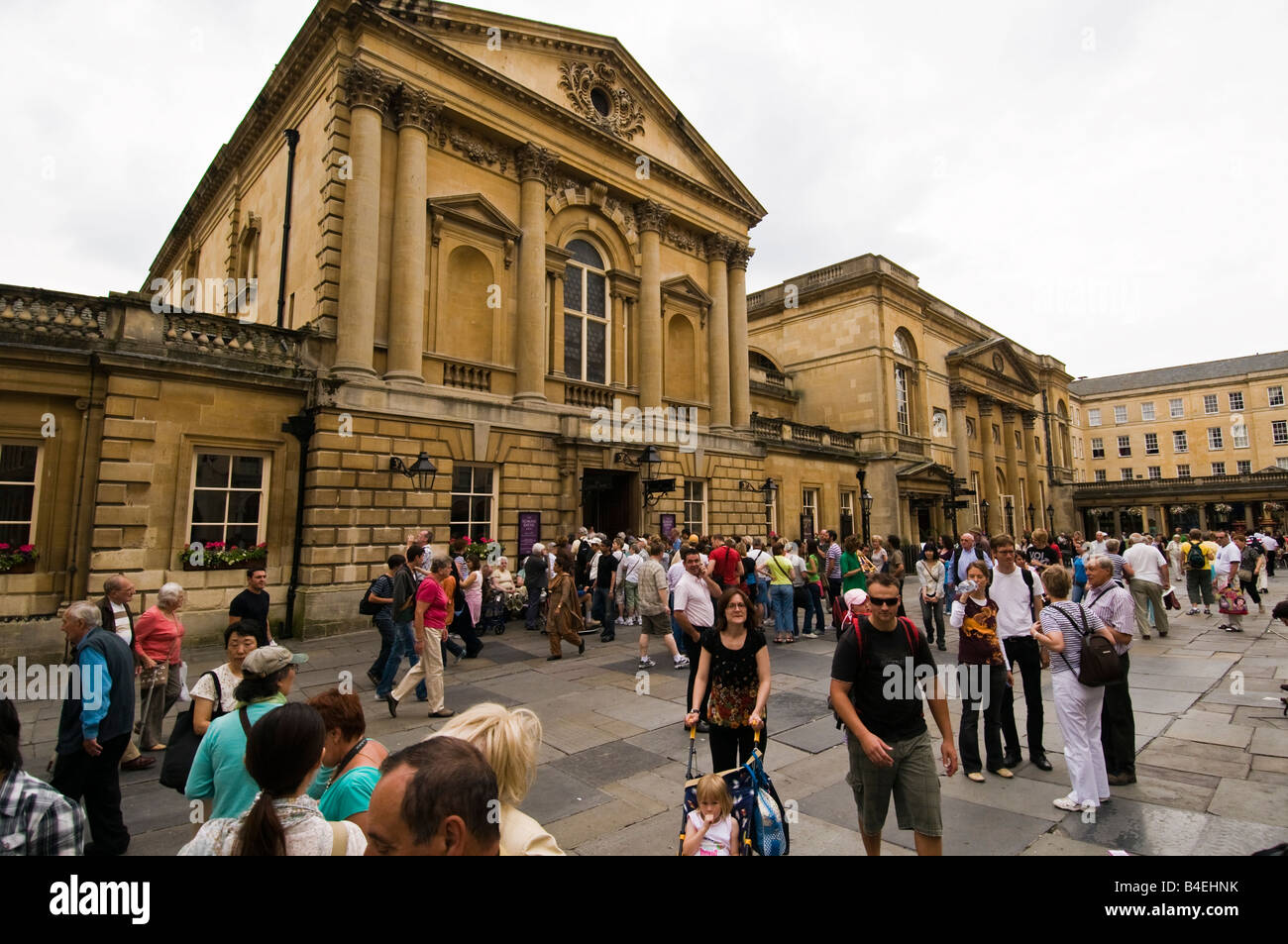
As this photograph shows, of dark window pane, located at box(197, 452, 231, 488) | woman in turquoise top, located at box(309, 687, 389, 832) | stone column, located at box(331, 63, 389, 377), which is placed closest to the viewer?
woman in turquoise top, located at box(309, 687, 389, 832)

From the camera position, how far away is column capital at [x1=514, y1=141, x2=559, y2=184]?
54.3ft

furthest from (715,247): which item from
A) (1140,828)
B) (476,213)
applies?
(1140,828)

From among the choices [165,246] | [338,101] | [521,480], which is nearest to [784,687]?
[521,480]

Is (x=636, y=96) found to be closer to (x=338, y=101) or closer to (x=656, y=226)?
(x=656, y=226)

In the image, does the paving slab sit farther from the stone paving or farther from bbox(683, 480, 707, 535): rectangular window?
bbox(683, 480, 707, 535): rectangular window

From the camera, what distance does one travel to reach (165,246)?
27.1 metres

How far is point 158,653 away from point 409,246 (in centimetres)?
1074

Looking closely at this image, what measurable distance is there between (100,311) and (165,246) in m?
21.1

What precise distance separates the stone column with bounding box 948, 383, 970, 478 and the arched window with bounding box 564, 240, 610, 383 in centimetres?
2597

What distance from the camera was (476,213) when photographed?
1572 cm

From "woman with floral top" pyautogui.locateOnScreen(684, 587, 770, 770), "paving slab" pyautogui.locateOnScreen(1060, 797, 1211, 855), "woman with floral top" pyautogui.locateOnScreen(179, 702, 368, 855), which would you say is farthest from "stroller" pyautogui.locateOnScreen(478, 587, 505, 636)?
"woman with floral top" pyautogui.locateOnScreen(179, 702, 368, 855)

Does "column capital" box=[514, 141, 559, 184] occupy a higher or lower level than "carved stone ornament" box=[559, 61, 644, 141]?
lower

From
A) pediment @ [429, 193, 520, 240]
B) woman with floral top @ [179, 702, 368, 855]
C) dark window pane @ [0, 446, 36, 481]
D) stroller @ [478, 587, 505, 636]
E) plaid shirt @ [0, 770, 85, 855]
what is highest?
pediment @ [429, 193, 520, 240]
